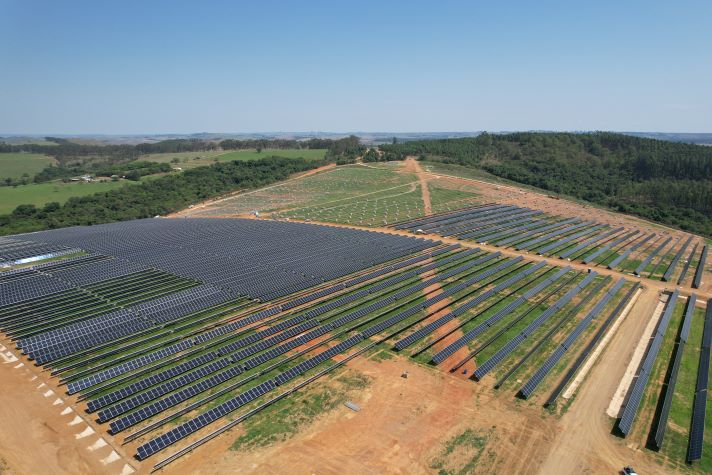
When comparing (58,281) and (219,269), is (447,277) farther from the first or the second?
(58,281)

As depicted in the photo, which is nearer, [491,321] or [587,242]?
[491,321]

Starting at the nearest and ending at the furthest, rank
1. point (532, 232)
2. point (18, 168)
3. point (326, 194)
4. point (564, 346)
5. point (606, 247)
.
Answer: point (564, 346) < point (606, 247) < point (532, 232) < point (326, 194) < point (18, 168)

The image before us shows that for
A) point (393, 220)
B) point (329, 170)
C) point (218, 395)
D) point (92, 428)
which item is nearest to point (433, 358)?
point (218, 395)

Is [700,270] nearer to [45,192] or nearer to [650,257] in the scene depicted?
[650,257]

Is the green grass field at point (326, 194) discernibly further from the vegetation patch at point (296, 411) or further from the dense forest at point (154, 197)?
the vegetation patch at point (296, 411)

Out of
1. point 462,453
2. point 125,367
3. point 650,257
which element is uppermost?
point 125,367

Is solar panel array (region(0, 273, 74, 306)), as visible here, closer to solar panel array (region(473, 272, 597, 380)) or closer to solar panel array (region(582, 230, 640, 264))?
solar panel array (region(473, 272, 597, 380))

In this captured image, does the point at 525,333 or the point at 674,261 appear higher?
the point at 674,261

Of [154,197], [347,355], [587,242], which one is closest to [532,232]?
[587,242]

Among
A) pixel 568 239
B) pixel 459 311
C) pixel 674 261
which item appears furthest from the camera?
pixel 568 239
